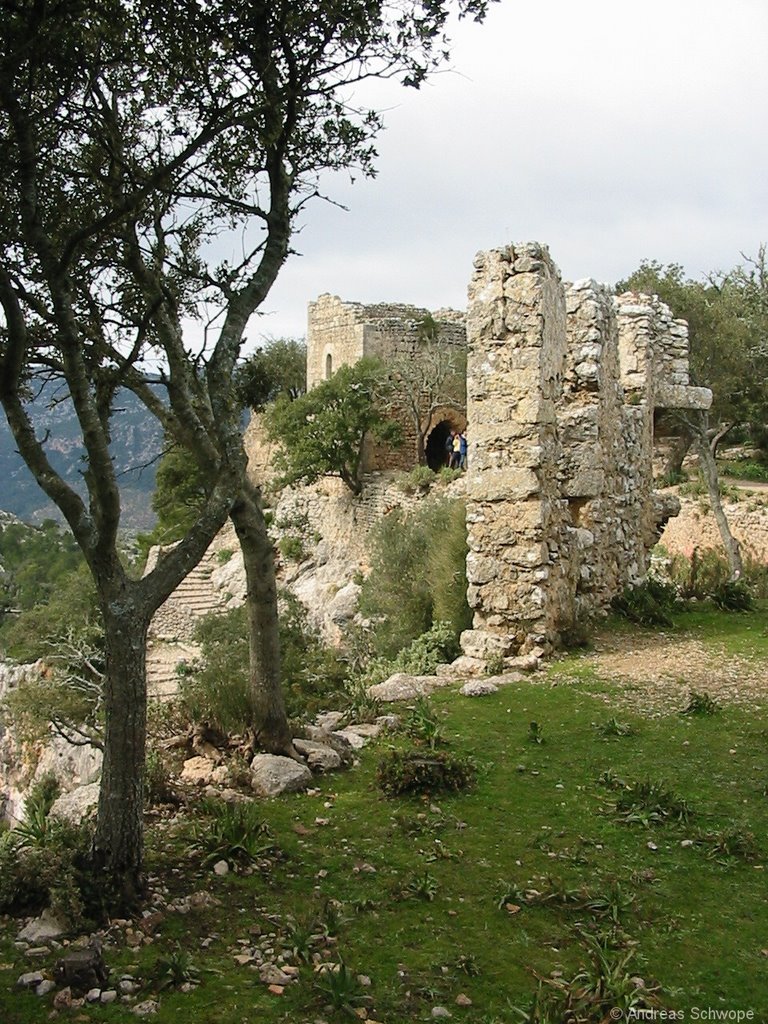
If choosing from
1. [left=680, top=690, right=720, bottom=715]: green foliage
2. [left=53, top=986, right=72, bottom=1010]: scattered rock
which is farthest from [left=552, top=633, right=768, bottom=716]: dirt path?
[left=53, top=986, right=72, bottom=1010]: scattered rock

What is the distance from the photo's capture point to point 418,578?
13633mm

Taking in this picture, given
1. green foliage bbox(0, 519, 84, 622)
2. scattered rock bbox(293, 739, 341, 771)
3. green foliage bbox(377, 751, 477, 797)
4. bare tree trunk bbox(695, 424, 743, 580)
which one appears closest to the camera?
green foliage bbox(377, 751, 477, 797)

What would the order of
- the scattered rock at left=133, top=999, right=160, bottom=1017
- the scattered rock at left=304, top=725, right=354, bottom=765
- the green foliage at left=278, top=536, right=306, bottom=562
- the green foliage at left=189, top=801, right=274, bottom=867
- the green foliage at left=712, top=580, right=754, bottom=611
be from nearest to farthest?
the scattered rock at left=133, top=999, right=160, bottom=1017 < the green foliage at left=189, top=801, right=274, bottom=867 < the scattered rock at left=304, top=725, right=354, bottom=765 < the green foliage at left=712, top=580, right=754, bottom=611 < the green foliage at left=278, top=536, right=306, bottom=562

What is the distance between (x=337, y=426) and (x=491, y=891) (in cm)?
2308

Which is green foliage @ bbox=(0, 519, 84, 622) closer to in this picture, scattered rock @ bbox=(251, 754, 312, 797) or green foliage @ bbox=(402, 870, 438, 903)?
scattered rock @ bbox=(251, 754, 312, 797)

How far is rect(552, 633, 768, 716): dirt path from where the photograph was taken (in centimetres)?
808

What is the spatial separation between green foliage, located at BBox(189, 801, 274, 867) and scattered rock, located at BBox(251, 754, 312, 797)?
0.68 meters

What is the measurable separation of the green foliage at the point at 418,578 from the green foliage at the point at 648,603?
2.31 meters

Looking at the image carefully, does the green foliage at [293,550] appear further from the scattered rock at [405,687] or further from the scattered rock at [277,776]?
the scattered rock at [277,776]

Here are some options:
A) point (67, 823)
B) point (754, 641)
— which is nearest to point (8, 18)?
point (67, 823)

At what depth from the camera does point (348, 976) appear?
11.8ft

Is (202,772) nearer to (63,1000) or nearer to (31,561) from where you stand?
(63,1000)

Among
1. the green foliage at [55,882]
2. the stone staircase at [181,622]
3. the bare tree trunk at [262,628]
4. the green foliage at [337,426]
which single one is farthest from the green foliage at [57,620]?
the green foliage at [55,882]

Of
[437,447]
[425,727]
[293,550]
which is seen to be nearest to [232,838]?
[425,727]
